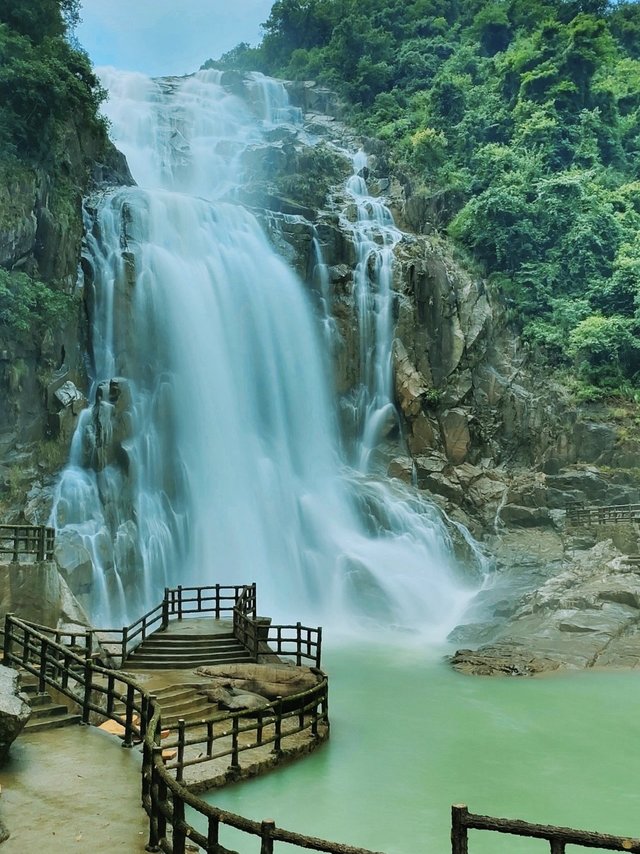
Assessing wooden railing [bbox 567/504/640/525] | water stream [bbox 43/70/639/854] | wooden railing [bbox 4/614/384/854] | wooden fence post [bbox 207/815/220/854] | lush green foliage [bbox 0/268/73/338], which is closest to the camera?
wooden railing [bbox 4/614/384/854]

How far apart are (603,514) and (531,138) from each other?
2618 cm

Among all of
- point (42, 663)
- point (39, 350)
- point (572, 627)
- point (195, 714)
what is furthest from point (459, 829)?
point (39, 350)

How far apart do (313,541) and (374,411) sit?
9118 millimetres

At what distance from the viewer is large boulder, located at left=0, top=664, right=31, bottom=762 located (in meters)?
7.95

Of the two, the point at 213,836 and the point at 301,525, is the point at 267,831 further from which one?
the point at 301,525

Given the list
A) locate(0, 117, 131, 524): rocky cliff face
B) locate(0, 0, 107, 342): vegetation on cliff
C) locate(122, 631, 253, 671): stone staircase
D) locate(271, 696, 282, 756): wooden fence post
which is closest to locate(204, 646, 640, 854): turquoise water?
locate(271, 696, 282, 756): wooden fence post

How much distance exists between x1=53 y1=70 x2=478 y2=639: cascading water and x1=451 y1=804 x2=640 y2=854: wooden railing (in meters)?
20.1

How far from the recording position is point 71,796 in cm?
786

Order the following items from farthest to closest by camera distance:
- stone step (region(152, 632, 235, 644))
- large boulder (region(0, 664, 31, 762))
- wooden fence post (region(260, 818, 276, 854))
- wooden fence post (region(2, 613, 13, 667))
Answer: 1. stone step (region(152, 632, 235, 644))
2. wooden fence post (region(2, 613, 13, 667))
3. large boulder (region(0, 664, 31, 762))
4. wooden fence post (region(260, 818, 276, 854))

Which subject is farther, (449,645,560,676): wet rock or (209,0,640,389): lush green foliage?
(209,0,640,389): lush green foliage

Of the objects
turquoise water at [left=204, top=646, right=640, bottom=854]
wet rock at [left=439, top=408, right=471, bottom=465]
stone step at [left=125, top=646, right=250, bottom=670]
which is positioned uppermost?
wet rock at [left=439, top=408, right=471, bottom=465]

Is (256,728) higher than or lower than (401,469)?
lower

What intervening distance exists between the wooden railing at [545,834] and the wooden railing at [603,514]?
2544 centimetres

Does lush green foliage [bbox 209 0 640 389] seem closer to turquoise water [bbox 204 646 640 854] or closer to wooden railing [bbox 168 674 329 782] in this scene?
turquoise water [bbox 204 646 640 854]
